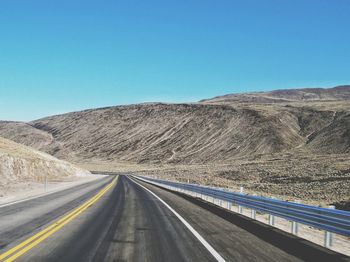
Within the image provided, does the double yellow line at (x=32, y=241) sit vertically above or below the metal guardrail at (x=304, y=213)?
below

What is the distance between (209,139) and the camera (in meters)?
116

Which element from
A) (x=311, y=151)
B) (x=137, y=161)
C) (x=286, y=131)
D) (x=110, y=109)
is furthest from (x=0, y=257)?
(x=110, y=109)

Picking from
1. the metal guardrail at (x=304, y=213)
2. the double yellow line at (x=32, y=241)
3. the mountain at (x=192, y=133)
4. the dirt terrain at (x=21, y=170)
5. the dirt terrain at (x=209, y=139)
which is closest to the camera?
the double yellow line at (x=32, y=241)

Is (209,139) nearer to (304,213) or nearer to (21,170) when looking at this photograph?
(21,170)

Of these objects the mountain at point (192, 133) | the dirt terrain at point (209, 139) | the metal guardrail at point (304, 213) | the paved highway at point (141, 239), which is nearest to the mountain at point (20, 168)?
the dirt terrain at point (209, 139)

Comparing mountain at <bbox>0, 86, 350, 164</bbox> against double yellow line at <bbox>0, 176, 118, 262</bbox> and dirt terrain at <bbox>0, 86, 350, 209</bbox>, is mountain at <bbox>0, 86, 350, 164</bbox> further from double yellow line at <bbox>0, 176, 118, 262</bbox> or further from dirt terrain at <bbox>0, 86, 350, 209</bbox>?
double yellow line at <bbox>0, 176, 118, 262</bbox>

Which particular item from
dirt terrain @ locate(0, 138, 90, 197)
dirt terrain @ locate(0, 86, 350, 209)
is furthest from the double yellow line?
dirt terrain @ locate(0, 86, 350, 209)

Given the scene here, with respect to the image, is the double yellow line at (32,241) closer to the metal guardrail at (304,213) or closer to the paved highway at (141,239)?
the paved highway at (141,239)

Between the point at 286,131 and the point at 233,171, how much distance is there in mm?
49210

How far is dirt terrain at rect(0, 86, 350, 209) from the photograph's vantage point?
227ft

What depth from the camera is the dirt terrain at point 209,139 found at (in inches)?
2724

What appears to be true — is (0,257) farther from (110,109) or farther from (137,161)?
(110,109)

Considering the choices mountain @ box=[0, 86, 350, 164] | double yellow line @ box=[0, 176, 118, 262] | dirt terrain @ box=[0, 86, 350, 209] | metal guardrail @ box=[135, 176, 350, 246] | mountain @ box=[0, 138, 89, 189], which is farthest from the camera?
mountain @ box=[0, 86, 350, 164]

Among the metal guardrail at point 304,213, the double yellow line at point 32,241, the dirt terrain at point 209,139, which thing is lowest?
the double yellow line at point 32,241
